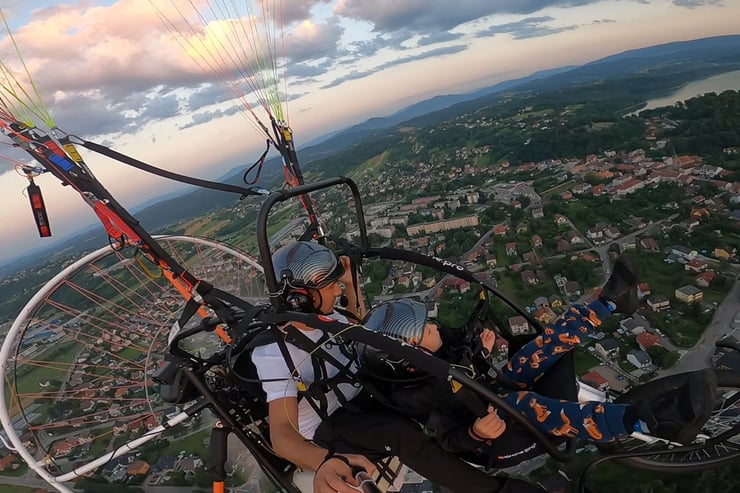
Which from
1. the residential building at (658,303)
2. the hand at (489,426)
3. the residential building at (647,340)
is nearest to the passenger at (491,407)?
the hand at (489,426)

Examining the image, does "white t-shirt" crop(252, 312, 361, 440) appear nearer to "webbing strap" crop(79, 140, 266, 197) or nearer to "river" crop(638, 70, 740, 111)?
"webbing strap" crop(79, 140, 266, 197)

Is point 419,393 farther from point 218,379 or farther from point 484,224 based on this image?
point 484,224

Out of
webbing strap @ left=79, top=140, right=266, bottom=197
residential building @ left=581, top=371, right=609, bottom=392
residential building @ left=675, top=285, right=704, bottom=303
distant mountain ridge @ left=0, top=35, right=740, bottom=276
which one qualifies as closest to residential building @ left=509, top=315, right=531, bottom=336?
webbing strap @ left=79, top=140, right=266, bottom=197

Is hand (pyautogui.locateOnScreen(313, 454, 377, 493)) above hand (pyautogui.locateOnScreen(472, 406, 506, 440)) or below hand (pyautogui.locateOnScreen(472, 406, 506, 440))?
below

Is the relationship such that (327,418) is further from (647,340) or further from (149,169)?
(647,340)

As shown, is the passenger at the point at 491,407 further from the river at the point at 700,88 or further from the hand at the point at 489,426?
the river at the point at 700,88
